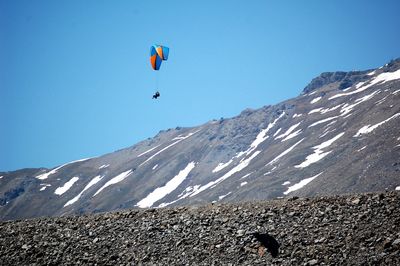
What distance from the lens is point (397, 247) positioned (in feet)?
55.2

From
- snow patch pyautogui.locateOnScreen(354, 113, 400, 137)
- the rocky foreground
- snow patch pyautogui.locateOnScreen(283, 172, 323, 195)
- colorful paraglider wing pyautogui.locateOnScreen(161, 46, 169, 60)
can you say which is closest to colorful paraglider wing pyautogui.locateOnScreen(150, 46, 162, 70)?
colorful paraglider wing pyautogui.locateOnScreen(161, 46, 169, 60)

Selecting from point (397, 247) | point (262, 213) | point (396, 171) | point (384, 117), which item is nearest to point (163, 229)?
point (262, 213)

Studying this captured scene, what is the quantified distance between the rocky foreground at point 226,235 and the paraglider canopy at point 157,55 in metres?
19.6

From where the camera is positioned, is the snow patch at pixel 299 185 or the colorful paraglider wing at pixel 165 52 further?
the snow patch at pixel 299 185

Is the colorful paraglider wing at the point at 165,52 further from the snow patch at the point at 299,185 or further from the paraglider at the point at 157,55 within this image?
the snow patch at the point at 299,185

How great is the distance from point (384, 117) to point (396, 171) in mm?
59915

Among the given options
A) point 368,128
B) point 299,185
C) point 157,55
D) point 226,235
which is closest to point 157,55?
point 157,55

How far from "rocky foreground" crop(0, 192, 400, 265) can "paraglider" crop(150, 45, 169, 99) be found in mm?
19623

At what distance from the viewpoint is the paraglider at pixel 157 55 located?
41.2 m

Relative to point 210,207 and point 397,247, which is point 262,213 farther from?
point 397,247

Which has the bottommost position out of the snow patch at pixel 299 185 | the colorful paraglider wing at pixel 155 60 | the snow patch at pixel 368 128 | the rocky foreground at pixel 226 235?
the snow patch at pixel 299 185

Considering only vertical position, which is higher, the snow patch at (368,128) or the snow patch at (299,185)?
the snow patch at (368,128)

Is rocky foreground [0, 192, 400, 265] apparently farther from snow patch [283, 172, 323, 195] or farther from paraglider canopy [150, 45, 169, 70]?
snow patch [283, 172, 323, 195]

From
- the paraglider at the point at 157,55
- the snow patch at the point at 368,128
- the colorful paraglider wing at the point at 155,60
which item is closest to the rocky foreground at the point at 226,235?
the paraglider at the point at 157,55
